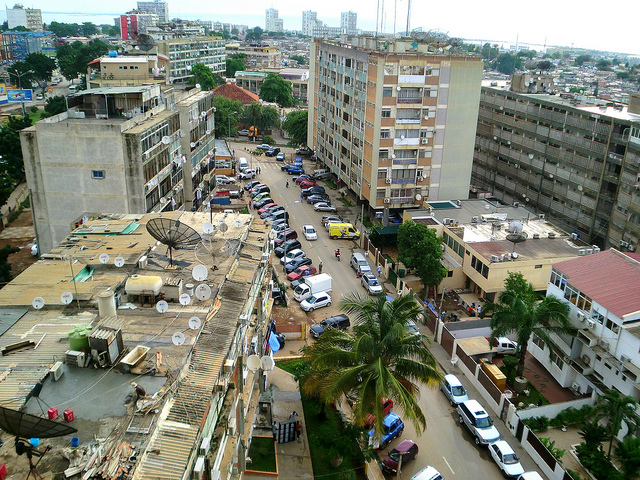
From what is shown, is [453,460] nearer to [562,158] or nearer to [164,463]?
[164,463]

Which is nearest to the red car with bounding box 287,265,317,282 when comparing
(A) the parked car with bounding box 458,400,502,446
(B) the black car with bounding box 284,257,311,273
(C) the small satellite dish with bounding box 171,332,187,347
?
(B) the black car with bounding box 284,257,311,273

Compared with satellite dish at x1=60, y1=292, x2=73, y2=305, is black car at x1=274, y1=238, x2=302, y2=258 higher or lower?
lower

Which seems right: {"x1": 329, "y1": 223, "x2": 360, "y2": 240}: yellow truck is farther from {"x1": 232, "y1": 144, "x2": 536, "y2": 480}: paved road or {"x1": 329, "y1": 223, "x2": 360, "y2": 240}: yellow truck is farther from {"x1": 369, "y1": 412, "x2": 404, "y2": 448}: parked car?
{"x1": 369, "y1": 412, "x2": 404, "y2": 448}: parked car

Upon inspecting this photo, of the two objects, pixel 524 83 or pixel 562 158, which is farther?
pixel 524 83

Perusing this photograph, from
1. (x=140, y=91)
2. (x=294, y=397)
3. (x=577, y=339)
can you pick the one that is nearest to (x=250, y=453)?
(x=294, y=397)

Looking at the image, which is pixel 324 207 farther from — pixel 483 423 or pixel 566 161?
pixel 483 423

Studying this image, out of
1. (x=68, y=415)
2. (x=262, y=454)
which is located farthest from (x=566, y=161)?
(x=68, y=415)

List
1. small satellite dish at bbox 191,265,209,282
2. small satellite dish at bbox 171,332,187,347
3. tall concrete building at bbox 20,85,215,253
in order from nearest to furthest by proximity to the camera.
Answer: small satellite dish at bbox 171,332,187,347 → small satellite dish at bbox 191,265,209,282 → tall concrete building at bbox 20,85,215,253
